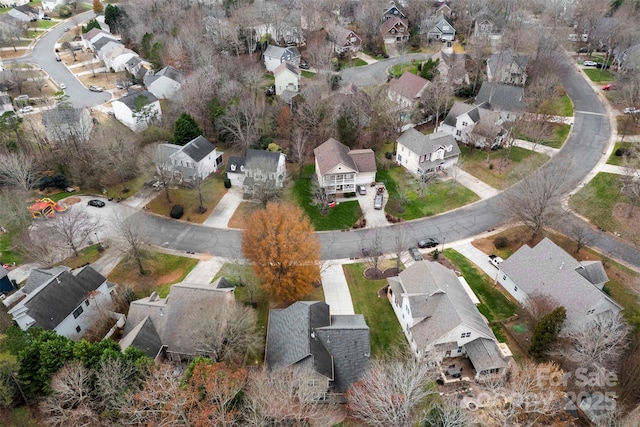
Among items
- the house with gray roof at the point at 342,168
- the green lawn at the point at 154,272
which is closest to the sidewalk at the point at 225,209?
the green lawn at the point at 154,272

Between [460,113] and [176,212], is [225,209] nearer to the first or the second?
[176,212]

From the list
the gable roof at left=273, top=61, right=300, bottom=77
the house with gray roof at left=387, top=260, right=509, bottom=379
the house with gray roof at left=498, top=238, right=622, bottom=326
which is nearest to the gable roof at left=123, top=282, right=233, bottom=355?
the house with gray roof at left=387, top=260, right=509, bottom=379

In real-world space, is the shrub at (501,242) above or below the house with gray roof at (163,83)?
below

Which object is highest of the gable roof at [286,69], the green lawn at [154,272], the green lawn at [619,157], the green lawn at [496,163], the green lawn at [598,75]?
the gable roof at [286,69]

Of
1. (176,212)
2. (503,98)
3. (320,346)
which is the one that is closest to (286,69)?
(503,98)

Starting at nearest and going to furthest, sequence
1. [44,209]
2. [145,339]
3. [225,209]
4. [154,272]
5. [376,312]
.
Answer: [145,339], [376,312], [154,272], [44,209], [225,209]

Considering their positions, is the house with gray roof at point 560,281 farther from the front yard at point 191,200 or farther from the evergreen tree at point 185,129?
the evergreen tree at point 185,129
